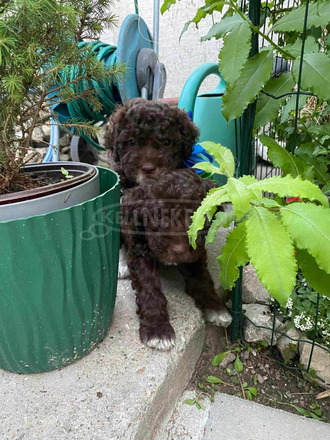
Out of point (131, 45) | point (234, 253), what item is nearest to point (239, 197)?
point (234, 253)

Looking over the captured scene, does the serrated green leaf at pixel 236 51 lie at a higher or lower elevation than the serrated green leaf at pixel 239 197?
higher

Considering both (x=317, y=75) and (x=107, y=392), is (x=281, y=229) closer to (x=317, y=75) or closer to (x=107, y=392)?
(x=317, y=75)

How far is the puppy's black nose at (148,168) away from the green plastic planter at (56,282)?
0.32 m

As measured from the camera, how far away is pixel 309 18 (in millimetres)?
728

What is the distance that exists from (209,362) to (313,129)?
931 millimetres

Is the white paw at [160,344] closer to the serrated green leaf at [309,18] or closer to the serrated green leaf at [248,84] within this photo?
the serrated green leaf at [248,84]

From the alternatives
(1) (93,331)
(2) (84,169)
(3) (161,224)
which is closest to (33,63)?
(2) (84,169)

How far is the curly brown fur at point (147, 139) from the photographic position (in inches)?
53.2

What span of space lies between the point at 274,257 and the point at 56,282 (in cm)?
59

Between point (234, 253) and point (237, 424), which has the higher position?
point (234, 253)

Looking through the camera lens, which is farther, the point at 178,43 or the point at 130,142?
the point at 178,43

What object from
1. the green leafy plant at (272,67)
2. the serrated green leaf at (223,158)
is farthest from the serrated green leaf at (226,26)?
the serrated green leaf at (223,158)

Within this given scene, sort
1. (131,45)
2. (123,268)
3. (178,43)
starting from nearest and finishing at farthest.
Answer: (123,268), (131,45), (178,43)

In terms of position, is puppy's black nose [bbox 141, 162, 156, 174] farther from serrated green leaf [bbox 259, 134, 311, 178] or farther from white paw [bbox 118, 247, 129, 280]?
serrated green leaf [bbox 259, 134, 311, 178]
